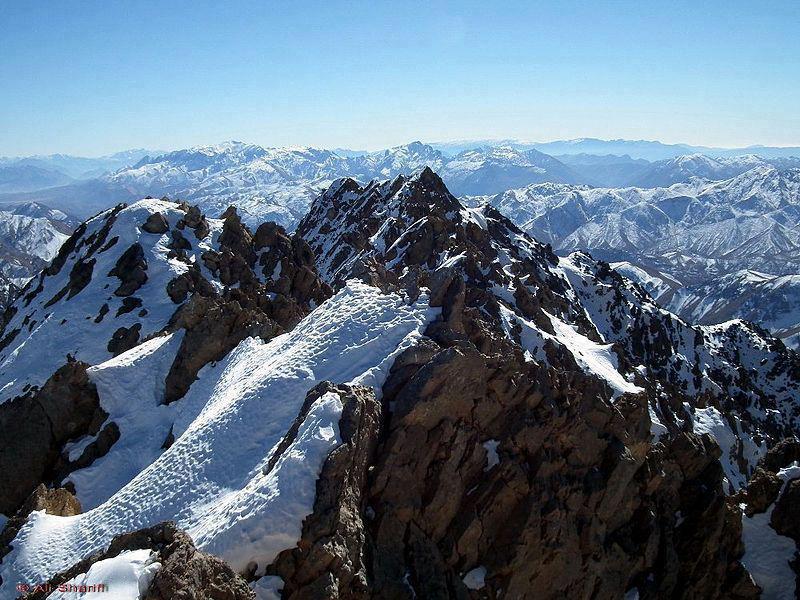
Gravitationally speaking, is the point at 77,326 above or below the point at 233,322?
below

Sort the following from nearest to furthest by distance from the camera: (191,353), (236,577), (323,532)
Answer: (236,577), (323,532), (191,353)

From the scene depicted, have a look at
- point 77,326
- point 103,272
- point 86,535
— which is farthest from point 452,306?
point 103,272

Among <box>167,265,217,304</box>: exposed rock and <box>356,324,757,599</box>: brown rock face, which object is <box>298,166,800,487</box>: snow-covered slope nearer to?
<box>167,265,217,304</box>: exposed rock

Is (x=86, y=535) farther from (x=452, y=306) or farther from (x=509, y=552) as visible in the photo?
(x=452, y=306)

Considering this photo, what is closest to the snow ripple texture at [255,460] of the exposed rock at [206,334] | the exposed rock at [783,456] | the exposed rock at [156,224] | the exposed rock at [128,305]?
the exposed rock at [206,334]

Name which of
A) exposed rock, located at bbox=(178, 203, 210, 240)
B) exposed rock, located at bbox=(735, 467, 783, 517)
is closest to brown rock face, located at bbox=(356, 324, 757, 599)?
exposed rock, located at bbox=(735, 467, 783, 517)

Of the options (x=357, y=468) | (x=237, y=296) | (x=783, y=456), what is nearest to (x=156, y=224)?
(x=237, y=296)

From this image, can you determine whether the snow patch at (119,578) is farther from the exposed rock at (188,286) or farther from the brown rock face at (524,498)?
the exposed rock at (188,286)
